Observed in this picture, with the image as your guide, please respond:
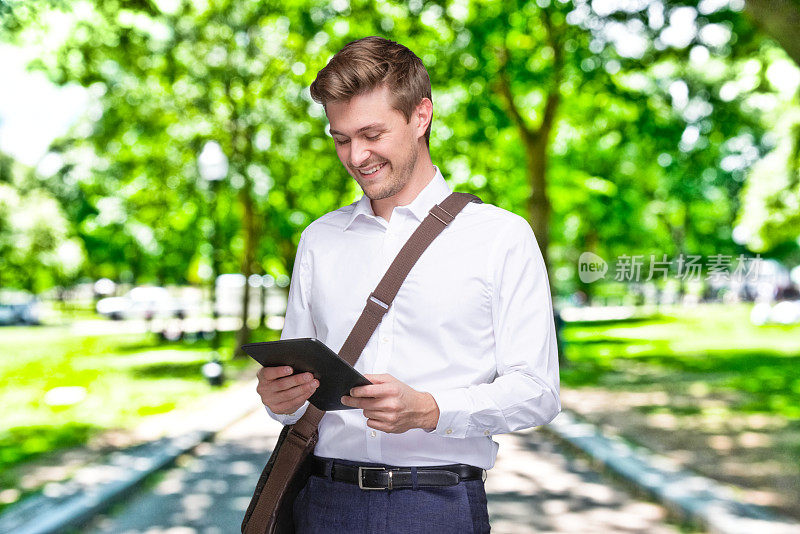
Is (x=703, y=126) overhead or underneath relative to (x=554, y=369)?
overhead

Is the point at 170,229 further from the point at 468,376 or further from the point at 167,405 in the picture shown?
the point at 468,376

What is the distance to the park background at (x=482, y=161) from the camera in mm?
10633

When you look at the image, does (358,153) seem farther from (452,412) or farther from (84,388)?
(84,388)

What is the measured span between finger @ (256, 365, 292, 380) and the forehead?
24.2 inches

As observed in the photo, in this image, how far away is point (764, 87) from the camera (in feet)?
48.5

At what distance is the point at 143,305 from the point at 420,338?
53711 millimetres

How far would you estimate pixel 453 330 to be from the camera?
7.33 ft

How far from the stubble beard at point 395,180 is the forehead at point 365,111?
0.12 metres

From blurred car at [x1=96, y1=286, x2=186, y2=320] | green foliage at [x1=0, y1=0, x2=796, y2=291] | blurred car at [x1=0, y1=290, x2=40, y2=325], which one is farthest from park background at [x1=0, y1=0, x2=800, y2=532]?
blurred car at [x1=0, y1=290, x2=40, y2=325]

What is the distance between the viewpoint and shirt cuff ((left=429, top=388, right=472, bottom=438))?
210cm

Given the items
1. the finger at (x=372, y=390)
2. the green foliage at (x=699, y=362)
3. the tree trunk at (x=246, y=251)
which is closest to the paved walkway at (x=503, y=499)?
the finger at (x=372, y=390)

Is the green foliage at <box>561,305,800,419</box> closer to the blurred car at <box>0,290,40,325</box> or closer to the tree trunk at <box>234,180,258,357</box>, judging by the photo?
the tree trunk at <box>234,180,258,357</box>

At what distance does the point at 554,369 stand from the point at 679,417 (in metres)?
10.8

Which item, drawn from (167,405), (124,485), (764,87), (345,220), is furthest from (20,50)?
(764,87)
